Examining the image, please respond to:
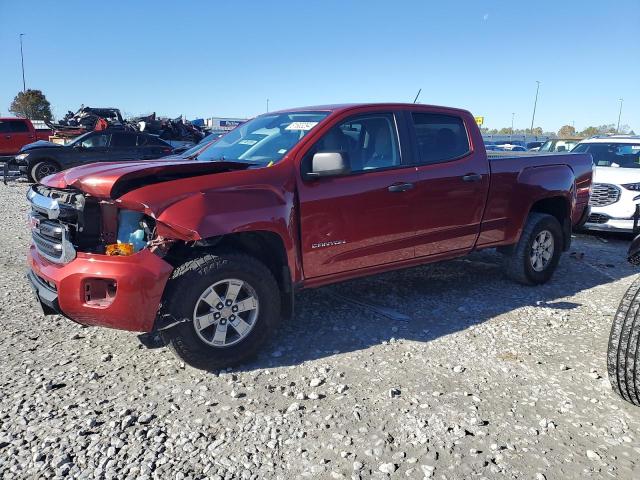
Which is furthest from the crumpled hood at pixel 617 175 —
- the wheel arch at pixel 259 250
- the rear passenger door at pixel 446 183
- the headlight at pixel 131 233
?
the headlight at pixel 131 233

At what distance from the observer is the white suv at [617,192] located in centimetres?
838

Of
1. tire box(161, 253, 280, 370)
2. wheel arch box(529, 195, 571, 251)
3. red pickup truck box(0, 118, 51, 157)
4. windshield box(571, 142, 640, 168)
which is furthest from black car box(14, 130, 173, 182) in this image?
tire box(161, 253, 280, 370)

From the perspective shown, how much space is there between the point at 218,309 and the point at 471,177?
107 inches

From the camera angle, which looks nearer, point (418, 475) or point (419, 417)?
point (418, 475)

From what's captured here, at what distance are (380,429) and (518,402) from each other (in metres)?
0.97

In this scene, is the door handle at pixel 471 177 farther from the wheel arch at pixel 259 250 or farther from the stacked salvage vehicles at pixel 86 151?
the stacked salvage vehicles at pixel 86 151

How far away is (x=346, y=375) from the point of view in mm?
3586

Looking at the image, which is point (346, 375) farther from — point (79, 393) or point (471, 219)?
point (471, 219)

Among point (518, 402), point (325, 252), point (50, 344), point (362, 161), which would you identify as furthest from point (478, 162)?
point (50, 344)

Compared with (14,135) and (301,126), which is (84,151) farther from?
(301,126)

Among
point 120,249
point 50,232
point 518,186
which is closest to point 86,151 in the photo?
point 50,232

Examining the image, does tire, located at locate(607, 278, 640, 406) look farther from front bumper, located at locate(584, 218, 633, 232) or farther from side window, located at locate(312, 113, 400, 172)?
front bumper, located at locate(584, 218, 633, 232)

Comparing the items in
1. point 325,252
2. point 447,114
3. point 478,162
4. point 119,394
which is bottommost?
point 119,394

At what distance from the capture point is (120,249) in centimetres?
338
